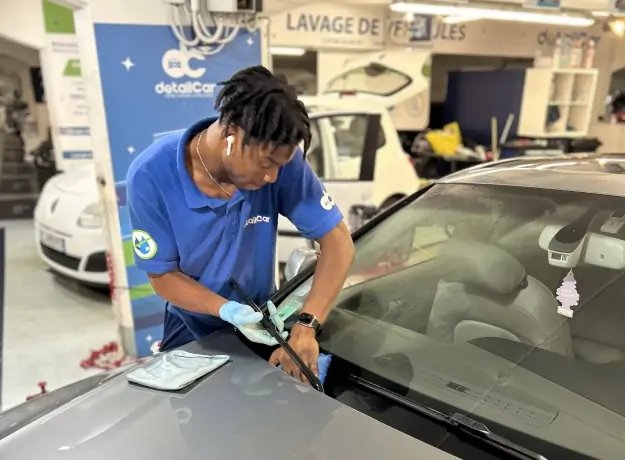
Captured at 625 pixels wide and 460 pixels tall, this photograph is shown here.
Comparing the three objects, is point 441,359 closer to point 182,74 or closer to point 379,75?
point 182,74

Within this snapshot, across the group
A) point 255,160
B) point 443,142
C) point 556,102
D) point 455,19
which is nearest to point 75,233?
point 255,160

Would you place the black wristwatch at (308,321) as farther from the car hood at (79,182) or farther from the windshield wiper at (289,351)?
the car hood at (79,182)

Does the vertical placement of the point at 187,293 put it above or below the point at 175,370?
above

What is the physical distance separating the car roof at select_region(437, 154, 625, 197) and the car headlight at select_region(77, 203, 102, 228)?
9.27 feet

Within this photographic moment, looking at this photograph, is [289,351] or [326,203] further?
[326,203]

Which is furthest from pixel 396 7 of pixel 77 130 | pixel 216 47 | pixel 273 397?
pixel 273 397

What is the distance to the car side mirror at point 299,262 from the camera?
1.76 metres

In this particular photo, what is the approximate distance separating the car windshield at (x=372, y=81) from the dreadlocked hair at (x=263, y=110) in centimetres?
411

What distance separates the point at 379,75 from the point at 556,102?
140 inches

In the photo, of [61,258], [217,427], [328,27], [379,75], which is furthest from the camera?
[328,27]

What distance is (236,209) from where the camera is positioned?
1.49 m

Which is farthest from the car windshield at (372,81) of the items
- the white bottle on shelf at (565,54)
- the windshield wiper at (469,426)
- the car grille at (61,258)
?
the windshield wiper at (469,426)

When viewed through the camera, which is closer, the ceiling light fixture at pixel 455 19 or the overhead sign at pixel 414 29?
the ceiling light fixture at pixel 455 19

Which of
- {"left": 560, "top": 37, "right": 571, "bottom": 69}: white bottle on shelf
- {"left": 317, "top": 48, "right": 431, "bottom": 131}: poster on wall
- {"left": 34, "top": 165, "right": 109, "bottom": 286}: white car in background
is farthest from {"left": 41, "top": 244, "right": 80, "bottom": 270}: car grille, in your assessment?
{"left": 560, "top": 37, "right": 571, "bottom": 69}: white bottle on shelf
